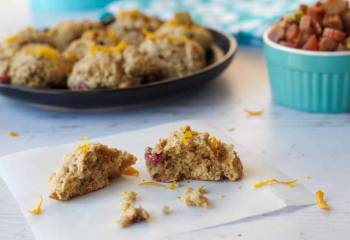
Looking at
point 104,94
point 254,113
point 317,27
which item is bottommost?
point 254,113

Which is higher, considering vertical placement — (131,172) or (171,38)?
(171,38)

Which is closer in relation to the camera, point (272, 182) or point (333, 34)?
point (272, 182)

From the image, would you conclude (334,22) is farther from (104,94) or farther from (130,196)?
(130,196)

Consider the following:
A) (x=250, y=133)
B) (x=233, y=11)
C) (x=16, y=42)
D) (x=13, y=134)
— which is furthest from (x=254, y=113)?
(x=233, y=11)

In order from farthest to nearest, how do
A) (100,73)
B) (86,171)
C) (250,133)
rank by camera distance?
(100,73)
(250,133)
(86,171)

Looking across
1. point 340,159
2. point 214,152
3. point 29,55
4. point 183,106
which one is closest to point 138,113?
point 183,106

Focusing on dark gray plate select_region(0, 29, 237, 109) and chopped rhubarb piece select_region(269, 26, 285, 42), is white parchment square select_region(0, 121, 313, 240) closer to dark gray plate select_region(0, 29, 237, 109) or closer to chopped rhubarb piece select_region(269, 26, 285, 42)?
dark gray plate select_region(0, 29, 237, 109)

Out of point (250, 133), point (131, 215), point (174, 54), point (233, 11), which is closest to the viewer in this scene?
point (131, 215)
